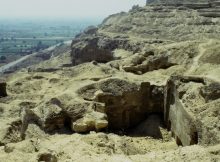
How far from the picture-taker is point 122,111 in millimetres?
24000

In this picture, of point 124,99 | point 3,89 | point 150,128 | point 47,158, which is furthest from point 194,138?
point 3,89

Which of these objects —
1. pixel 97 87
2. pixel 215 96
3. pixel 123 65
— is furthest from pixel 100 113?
pixel 123 65

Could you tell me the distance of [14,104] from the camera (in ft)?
93.0

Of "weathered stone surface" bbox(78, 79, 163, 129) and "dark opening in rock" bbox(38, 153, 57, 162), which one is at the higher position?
"dark opening in rock" bbox(38, 153, 57, 162)

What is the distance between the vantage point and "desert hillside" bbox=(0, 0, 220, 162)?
16.1 meters

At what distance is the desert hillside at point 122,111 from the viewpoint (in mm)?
16141

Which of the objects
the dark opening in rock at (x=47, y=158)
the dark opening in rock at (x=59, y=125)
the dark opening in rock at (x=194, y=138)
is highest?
the dark opening in rock at (x=47, y=158)

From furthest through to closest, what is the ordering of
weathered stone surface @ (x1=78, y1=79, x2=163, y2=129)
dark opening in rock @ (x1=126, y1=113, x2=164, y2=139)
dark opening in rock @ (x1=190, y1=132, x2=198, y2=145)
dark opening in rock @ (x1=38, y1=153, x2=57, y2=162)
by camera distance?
weathered stone surface @ (x1=78, y1=79, x2=163, y2=129), dark opening in rock @ (x1=126, y1=113, x2=164, y2=139), dark opening in rock @ (x1=190, y1=132, x2=198, y2=145), dark opening in rock @ (x1=38, y1=153, x2=57, y2=162)

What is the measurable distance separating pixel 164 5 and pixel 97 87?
110 feet

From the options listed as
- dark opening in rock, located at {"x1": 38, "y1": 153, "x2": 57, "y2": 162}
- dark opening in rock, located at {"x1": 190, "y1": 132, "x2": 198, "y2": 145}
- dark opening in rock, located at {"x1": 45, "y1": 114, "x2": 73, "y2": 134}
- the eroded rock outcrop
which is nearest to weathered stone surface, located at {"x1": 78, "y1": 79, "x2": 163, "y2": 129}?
A: the eroded rock outcrop

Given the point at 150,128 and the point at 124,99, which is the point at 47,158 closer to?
the point at 150,128

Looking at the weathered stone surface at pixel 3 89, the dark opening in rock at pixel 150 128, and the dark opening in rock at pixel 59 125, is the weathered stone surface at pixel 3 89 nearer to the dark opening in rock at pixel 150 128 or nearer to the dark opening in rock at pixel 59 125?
the dark opening in rock at pixel 59 125

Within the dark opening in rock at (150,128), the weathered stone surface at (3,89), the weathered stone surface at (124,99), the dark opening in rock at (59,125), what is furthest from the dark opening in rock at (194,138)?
the weathered stone surface at (3,89)

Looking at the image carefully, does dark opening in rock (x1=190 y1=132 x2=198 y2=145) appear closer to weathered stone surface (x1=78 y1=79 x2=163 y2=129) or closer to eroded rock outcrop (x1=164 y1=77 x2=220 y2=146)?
eroded rock outcrop (x1=164 y1=77 x2=220 y2=146)
